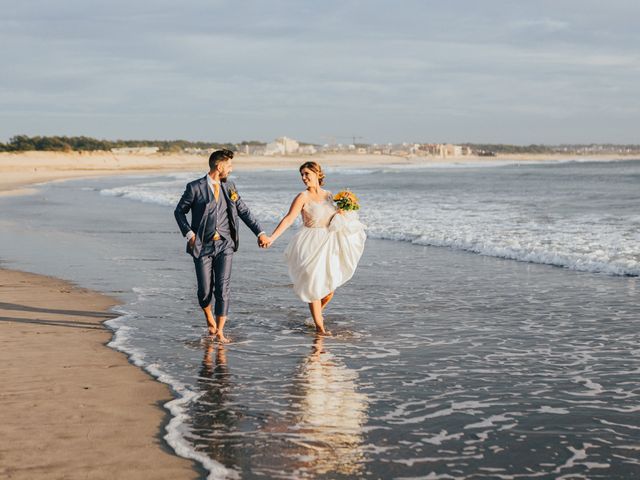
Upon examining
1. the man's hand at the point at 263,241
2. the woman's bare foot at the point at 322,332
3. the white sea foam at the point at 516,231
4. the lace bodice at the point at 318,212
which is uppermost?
the lace bodice at the point at 318,212

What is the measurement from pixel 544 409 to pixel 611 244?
10054mm

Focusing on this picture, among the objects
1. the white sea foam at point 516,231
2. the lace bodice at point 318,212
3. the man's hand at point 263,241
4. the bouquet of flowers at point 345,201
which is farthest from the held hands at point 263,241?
the white sea foam at point 516,231

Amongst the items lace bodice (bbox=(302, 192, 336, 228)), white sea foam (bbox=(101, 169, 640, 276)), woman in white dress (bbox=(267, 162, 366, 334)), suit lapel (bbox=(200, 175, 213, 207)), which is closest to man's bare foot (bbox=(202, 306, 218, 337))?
woman in white dress (bbox=(267, 162, 366, 334))

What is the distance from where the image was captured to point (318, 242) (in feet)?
26.1

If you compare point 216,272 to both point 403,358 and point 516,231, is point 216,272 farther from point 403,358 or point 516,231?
point 516,231

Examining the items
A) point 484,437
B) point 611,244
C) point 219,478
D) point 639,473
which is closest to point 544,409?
point 484,437

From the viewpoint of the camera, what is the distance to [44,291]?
393 inches

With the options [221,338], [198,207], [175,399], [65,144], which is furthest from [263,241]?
[65,144]

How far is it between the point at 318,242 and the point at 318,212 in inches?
11.4

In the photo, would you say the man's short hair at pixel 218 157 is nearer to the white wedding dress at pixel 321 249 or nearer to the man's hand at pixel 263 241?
the man's hand at pixel 263 241

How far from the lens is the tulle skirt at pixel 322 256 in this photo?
26.0 ft

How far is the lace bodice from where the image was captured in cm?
796

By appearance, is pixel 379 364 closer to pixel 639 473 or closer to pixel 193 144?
pixel 639 473

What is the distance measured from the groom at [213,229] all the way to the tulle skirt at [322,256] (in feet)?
2.23
